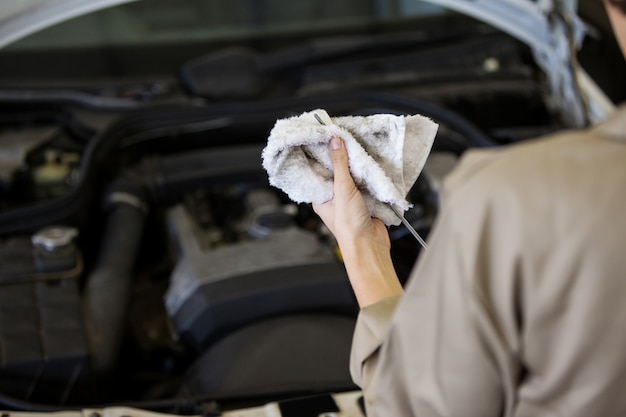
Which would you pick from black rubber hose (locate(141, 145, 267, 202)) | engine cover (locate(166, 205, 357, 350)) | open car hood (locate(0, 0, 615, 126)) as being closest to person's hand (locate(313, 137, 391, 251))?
engine cover (locate(166, 205, 357, 350))

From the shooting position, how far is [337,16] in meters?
2.48

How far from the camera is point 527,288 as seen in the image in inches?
21.1

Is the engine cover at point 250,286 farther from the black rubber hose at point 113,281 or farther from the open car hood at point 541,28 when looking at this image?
the open car hood at point 541,28

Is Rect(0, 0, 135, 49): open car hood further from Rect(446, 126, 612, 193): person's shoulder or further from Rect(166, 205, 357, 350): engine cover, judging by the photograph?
Rect(446, 126, 612, 193): person's shoulder

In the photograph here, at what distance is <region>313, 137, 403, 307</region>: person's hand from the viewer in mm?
823

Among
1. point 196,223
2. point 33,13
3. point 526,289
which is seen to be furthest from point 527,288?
point 33,13

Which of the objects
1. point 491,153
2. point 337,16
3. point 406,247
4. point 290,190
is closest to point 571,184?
point 491,153

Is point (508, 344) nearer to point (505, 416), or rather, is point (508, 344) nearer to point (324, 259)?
point (505, 416)

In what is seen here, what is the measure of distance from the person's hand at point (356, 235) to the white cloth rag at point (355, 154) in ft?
0.04

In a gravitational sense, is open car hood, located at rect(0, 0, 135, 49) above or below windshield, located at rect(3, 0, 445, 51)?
above

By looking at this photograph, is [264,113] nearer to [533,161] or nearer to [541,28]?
[541,28]

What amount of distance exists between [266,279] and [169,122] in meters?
0.59

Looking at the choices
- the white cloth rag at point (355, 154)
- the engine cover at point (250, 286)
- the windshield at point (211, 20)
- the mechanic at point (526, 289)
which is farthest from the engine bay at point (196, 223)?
the mechanic at point (526, 289)

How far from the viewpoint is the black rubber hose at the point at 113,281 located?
1.33 m
